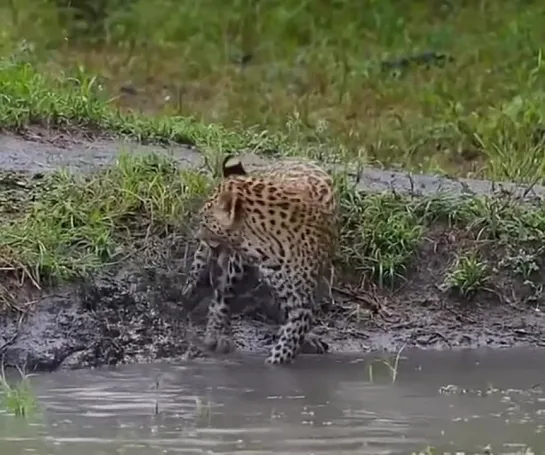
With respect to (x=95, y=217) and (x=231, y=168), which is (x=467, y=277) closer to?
(x=231, y=168)

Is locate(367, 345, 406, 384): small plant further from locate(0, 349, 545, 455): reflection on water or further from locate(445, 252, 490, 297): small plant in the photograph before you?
locate(445, 252, 490, 297): small plant

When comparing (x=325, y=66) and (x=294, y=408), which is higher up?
(x=325, y=66)

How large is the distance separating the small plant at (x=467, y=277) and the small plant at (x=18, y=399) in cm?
269

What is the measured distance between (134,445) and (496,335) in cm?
328

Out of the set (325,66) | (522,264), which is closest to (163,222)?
(522,264)

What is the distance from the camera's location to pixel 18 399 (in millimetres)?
6527

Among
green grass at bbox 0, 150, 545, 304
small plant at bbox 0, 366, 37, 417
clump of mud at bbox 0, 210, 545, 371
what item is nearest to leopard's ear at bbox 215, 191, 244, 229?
clump of mud at bbox 0, 210, 545, 371

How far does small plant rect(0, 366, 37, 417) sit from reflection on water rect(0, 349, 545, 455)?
0.08 m

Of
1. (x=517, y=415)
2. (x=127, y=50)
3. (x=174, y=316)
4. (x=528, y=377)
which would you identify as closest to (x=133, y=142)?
(x=174, y=316)

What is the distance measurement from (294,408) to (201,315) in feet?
5.66

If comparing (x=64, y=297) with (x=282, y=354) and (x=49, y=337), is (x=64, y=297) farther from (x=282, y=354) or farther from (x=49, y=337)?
(x=282, y=354)

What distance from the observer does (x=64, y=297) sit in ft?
26.7

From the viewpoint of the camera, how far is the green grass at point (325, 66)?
13.9 metres

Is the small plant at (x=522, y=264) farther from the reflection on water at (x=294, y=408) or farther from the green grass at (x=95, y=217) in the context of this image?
the green grass at (x=95, y=217)
